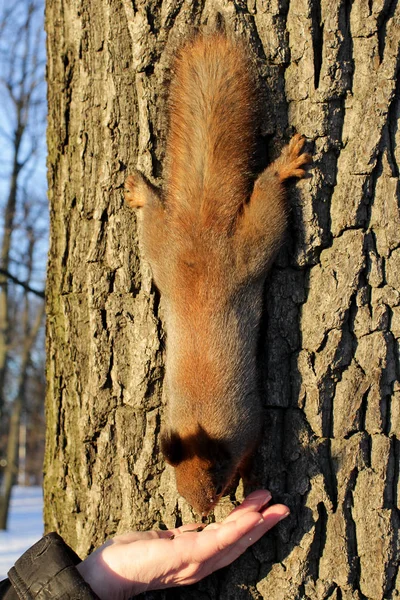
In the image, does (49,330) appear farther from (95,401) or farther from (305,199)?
(305,199)

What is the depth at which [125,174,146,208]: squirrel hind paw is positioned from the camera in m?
1.97

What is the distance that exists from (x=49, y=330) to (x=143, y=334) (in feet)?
1.65

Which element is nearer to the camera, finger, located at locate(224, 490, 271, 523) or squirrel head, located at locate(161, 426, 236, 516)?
finger, located at locate(224, 490, 271, 523)

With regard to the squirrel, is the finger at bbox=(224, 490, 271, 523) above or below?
below

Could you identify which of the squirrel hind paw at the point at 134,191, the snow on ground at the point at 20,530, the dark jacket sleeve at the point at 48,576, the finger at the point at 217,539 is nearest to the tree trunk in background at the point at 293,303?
the squirrel hind paw at the point at 134,191

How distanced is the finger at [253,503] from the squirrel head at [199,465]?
15 centimetres

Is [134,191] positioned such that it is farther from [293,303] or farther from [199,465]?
[199,465]

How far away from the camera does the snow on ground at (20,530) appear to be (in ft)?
30.2

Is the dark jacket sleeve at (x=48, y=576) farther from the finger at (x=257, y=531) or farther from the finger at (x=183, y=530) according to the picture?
the finger at (x=257, y=531)

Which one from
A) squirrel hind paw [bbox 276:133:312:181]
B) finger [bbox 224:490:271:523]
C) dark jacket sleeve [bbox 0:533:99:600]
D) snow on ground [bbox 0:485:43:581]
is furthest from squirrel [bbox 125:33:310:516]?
snow on ground [bbox 0:485:43:581]

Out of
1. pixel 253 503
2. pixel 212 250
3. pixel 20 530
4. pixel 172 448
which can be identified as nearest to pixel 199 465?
pixel 172 448

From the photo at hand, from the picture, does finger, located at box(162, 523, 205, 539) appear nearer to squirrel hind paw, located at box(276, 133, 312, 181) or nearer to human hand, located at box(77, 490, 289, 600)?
human hand, located at box(77, 490, 289, 600)

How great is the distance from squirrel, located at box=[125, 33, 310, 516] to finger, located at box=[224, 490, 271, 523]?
A: 0.14 m

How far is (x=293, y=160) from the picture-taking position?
1838mm
